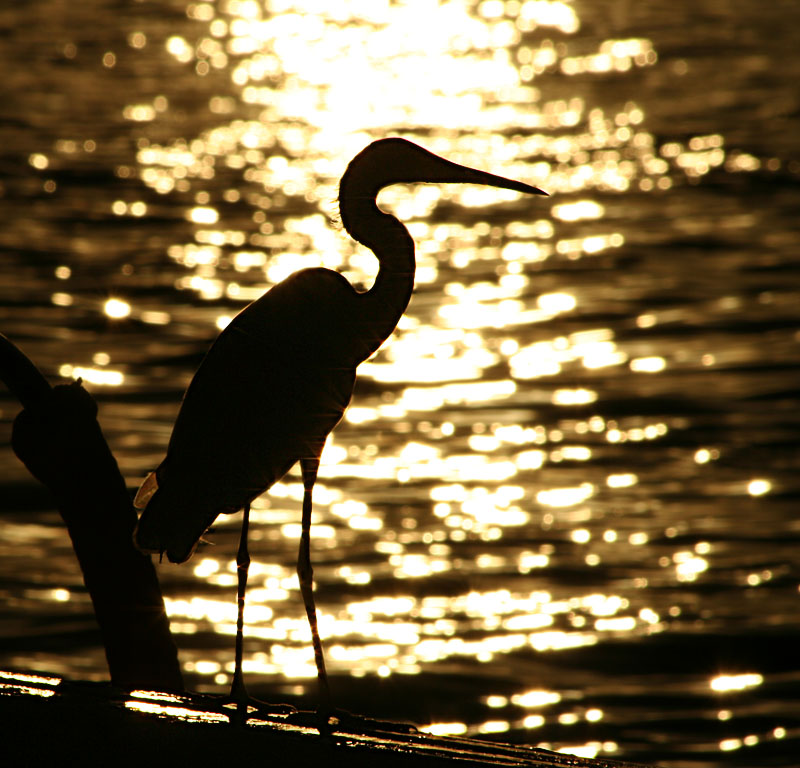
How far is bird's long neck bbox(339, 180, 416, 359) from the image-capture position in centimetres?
399

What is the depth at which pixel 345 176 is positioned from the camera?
408 cm

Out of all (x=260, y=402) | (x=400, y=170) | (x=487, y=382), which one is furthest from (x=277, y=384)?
(x=487, y=382)

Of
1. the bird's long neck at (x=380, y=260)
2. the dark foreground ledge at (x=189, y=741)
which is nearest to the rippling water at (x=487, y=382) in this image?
the bird's long neck at (x=380, y=260)

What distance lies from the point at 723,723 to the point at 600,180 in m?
15.8

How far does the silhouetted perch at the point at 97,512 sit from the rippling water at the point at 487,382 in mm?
989

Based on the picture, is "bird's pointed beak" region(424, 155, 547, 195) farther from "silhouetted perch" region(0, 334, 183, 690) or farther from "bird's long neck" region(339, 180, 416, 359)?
"silhouetted perch" region(0, 334, 183, 690)

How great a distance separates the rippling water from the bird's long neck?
0.12 m

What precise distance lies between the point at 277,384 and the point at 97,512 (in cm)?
75

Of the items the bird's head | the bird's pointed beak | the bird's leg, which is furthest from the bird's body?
the bird's pointed beak

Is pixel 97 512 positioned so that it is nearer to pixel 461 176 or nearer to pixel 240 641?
pixel 240 641

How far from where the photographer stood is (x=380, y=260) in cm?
411

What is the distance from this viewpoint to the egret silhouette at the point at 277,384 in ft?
12.6

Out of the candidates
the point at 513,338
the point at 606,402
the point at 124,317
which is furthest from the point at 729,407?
the point at 124,317

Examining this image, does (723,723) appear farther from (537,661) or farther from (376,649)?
(376,649)
